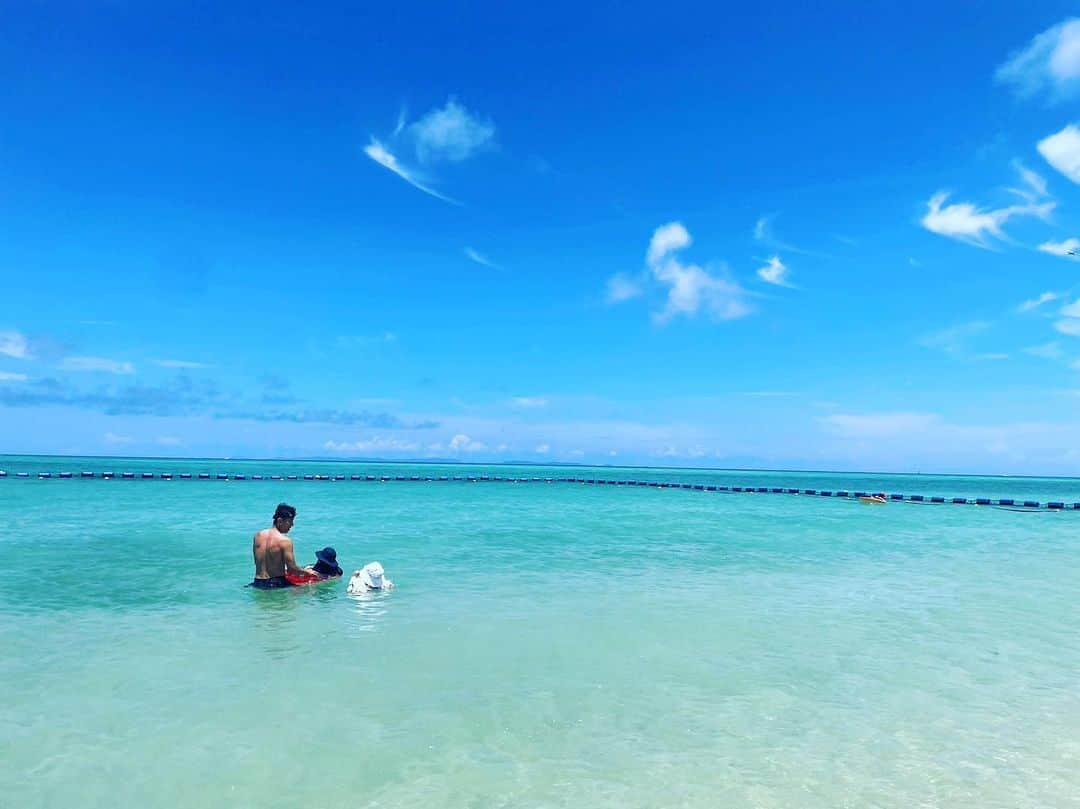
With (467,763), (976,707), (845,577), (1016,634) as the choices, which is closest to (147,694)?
(467,763)

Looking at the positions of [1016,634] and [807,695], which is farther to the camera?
[1016,634]

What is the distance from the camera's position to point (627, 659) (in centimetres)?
881

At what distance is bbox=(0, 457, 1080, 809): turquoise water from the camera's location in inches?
215

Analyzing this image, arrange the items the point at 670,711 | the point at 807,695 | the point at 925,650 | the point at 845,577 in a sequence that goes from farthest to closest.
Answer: the point at 845,577 → the point at 925,650 → the point at 807,695 → the point at 670,711

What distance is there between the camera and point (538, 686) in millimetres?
7730

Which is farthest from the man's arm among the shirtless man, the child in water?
the child in water

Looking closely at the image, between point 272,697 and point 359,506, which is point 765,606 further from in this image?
point 359,506

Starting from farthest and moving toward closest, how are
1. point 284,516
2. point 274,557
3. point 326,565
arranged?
point 326,565, point 274,557, point 284,516

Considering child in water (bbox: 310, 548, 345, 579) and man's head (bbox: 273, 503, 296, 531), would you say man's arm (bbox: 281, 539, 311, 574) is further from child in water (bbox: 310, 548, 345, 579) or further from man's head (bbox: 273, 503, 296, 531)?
child in water (bbox: 310, 548, 345, 579)

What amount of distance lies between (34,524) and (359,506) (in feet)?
53.8

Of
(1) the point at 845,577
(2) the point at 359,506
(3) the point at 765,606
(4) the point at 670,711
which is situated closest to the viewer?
(4) the point at 670,711

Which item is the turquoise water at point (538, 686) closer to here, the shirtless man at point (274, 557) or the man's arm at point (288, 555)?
the shirtless man at point (274, 557)

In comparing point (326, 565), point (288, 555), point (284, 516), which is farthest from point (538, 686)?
point (326, 565)

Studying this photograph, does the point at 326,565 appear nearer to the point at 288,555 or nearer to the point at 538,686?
the point at 288,555
